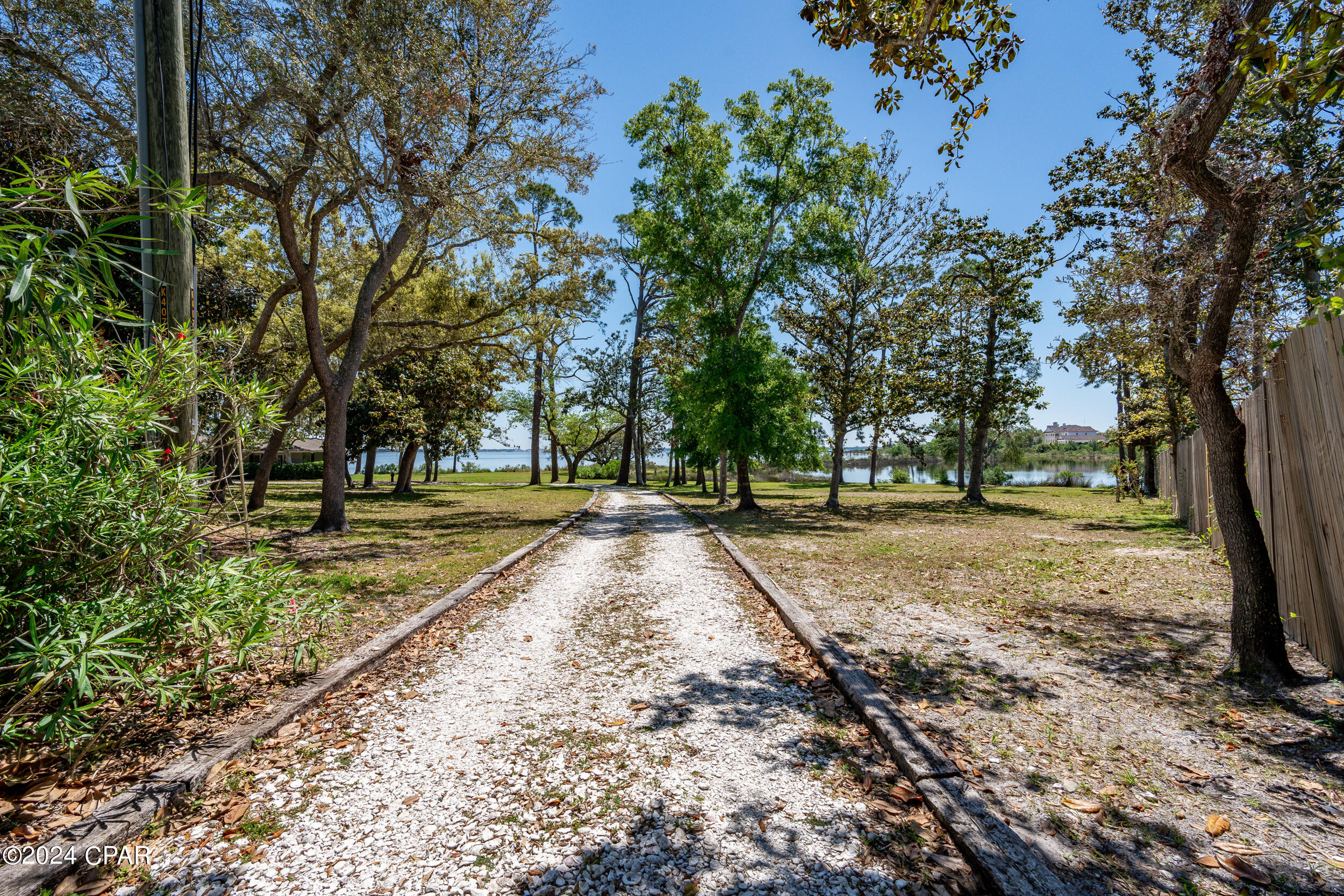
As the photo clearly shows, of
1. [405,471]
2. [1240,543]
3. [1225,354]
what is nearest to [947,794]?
[1240,543]

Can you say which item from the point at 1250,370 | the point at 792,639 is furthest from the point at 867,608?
the point at 1250,370

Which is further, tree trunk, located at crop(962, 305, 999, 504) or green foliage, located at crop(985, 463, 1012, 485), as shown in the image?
green foliage, located at crop(985, 463, 1012, 485)

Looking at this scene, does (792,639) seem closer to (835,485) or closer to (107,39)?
(107,39)

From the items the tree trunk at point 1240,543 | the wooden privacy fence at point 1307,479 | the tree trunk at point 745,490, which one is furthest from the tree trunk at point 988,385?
the tree trunk at point 1240,543

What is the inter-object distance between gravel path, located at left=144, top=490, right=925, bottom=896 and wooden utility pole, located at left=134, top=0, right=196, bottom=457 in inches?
112

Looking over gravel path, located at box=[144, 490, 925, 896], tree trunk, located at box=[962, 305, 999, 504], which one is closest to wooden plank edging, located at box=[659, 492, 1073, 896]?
gravel path, located at box=[144, 490, 925, 896]

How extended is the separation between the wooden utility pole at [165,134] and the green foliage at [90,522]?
3.03 feet

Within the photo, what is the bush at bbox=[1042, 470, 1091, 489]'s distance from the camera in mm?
36250

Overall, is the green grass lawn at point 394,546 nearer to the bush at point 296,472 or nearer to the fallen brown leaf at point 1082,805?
the fallen brown leaf at point 1082,805

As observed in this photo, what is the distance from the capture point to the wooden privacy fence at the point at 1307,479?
11.2ft

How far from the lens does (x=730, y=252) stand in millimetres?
18297

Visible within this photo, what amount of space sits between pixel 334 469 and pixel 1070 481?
141 ft

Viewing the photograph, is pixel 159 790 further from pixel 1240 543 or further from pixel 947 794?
pixel 1240 543

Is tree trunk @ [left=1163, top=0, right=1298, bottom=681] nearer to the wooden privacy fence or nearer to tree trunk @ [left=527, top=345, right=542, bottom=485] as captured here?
the wooden privacy fence
